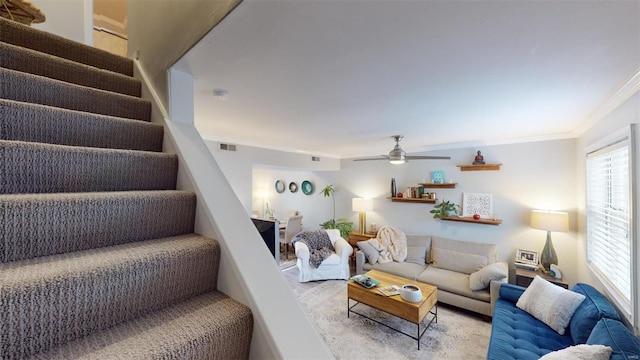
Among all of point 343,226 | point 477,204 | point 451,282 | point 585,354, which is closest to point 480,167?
point 477,204

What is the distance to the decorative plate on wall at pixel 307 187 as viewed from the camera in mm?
6237

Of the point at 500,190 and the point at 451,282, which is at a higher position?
the point at 500,190

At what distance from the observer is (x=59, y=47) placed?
4.93ft

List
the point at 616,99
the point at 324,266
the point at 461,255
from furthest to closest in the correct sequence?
the point at 324,266
the point at 461,255
the point at 616,99

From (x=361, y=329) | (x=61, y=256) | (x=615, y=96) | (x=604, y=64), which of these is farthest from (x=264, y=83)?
(x=361, y=329)

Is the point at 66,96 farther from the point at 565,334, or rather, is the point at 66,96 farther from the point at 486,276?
the point at 486,276

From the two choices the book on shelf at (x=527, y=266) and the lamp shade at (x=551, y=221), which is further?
the book on shelf at (x=527, y=266)

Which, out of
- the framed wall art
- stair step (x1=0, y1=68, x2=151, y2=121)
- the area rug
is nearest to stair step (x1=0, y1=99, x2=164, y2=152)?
stair step (x1=0, y1=68, x2=151, y2=121)

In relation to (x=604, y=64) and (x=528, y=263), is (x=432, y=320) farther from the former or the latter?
(x=604, y=64)

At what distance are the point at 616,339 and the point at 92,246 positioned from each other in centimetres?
273

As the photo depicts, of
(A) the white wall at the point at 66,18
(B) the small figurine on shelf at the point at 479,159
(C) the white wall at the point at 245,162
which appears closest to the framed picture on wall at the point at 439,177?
(B) the small figurine on shelf at the point at 479,159

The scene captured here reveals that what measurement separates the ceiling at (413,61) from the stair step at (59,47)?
0.57 m

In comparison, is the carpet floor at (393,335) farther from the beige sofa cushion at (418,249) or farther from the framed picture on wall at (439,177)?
the framed picture on wall at (439,177)

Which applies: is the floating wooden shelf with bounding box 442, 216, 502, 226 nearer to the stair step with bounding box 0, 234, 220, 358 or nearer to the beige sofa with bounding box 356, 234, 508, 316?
the beige sofa with bounding box 356, 234, 508, 316
